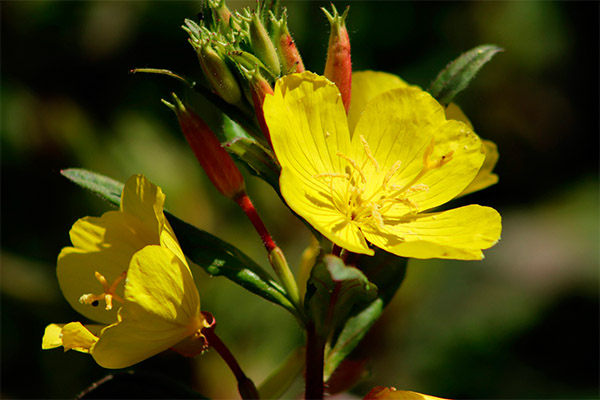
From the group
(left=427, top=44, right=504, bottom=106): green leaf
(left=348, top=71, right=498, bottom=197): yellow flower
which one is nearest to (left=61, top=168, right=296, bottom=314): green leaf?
(left=348, top=71, right=498, bottom=197): yellow flower

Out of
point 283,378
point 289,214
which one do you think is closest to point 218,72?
point 283,378

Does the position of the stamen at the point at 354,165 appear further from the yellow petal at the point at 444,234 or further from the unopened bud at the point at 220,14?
the unopened bud at the point at 220,14

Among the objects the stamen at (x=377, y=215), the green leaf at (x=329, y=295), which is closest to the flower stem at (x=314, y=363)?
the green leaf at (x=329, y=295)

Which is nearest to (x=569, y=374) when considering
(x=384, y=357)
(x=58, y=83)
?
(x=384, y=357)

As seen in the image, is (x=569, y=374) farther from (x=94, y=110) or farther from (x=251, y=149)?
(x=94, y=110)

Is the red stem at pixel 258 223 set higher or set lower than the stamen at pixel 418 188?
lower

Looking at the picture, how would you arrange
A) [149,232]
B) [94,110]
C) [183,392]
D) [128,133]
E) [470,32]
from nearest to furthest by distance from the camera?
1. [149,232]
2. [183,392]
3. [128,133]
4. [94,110]
5. [470,32]

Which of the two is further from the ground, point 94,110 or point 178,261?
point 178,261
